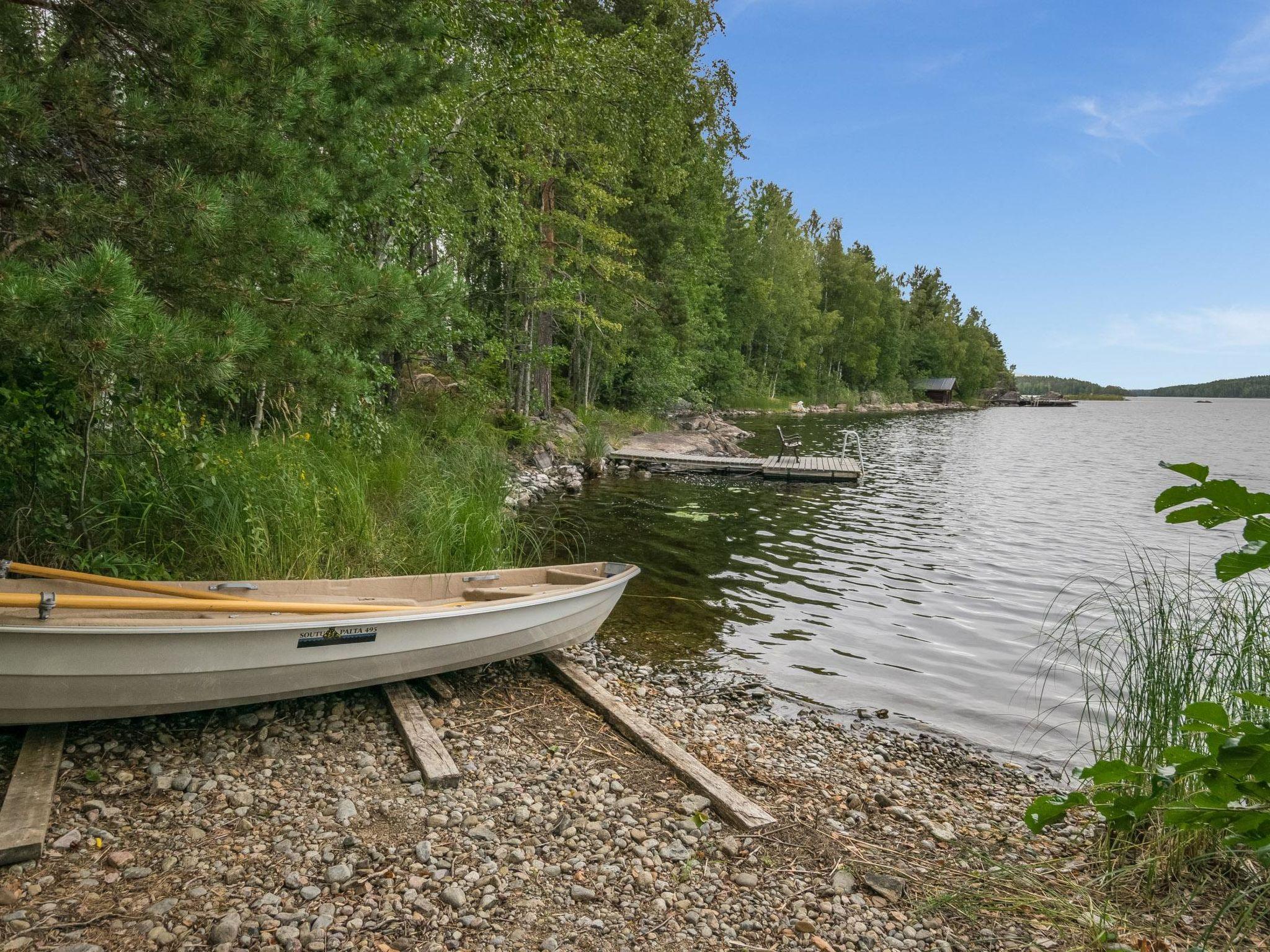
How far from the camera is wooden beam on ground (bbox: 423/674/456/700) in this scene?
4.97 meters

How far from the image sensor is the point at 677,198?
2330cm

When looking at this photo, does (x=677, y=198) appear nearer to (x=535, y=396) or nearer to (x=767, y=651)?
(x=535, y=396)

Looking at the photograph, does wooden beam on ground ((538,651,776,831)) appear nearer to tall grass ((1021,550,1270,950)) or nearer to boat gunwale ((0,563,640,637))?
boat gunwale ((0,563,640,637))

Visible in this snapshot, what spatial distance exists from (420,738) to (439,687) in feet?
2.80

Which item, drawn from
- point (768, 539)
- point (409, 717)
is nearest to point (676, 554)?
point (768, 539)

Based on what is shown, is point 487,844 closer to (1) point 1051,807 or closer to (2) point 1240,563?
(1) point 1051,807

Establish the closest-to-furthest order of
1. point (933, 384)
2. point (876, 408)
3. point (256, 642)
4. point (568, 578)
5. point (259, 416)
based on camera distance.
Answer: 1. point (256, 642)
2. point (568, 578)
3. point (259, 416)
4. point (876, 408)
5. point (933, 384)

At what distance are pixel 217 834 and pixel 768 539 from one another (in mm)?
9934

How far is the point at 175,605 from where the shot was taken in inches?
146

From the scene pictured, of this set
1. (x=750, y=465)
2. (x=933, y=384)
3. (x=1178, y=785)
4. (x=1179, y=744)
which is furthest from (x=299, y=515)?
(x=933, y=384)

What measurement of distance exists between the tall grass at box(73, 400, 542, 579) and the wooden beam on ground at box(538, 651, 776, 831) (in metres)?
1.64

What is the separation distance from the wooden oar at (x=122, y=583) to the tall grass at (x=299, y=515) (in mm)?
589

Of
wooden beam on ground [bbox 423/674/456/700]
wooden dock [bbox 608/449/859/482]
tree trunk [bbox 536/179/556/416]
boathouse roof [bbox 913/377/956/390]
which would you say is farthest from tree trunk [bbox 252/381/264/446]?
boathouse roof [bbox 913/377/956/390]

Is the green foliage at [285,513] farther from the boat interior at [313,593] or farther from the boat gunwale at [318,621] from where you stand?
the boat gunwale at [318,621]
